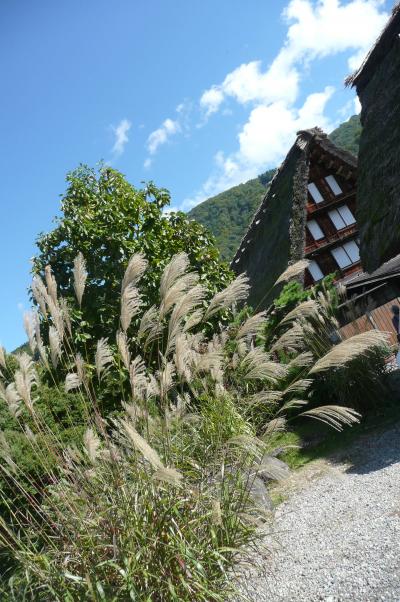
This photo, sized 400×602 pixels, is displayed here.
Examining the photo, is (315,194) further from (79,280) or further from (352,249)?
(79,280)

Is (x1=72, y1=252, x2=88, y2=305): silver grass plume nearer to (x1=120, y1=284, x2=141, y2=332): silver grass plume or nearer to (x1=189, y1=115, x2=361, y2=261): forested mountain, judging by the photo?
(x1=120, y1=284, x2=141, y2=332): silver grass plume

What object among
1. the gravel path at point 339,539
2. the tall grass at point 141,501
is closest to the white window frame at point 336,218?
the gravel path at point 339,539

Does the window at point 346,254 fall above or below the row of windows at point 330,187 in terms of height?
below

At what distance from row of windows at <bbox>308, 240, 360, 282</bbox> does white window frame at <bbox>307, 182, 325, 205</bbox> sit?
183 centimetres

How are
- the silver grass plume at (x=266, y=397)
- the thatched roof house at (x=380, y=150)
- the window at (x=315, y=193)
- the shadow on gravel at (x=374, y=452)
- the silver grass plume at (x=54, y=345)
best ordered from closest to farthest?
the silver grass plume at (x=54, y=345)
the silver grass plume at (x=266, y=397)
the shadow on gravel at (x=374, y=452)
the thatched roof house at (x=380, y=150)
the window at (x=315, y=193)

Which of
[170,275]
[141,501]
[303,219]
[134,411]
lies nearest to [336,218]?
[303,219]

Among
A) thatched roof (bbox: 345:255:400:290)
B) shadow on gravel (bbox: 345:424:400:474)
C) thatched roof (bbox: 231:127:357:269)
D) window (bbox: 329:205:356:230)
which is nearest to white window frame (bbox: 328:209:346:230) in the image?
window (bbox: 329:205:356:230)

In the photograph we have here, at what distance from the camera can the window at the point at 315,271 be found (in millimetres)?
18188

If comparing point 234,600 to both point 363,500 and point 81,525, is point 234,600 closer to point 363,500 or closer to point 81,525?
point 81,525

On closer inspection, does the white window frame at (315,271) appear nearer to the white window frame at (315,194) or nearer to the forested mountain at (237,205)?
the white window frame at (315,194)

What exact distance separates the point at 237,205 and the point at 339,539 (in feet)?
115

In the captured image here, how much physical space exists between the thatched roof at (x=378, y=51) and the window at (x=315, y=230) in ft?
33.1

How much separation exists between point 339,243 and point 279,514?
14994 mm

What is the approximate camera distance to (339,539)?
354cm
